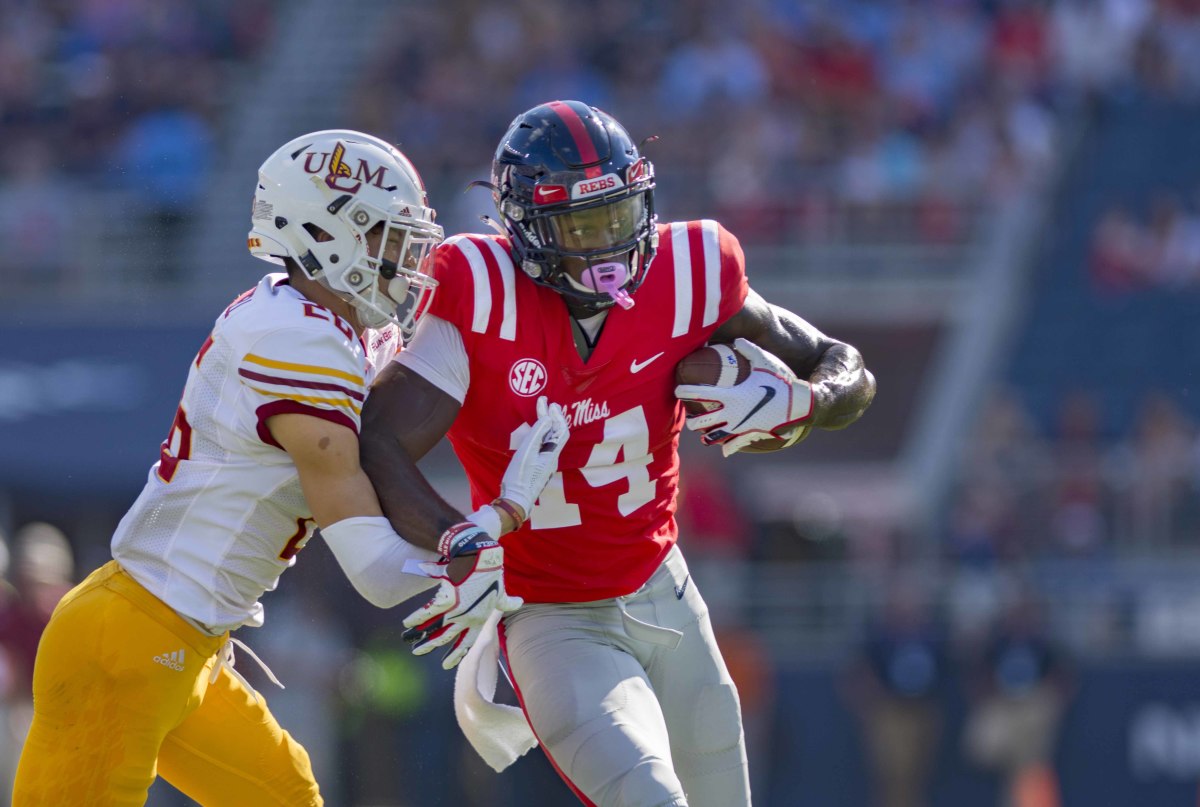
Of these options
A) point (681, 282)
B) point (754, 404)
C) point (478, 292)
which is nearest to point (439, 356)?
point (478, 292)

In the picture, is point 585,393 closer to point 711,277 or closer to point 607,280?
point 607,280

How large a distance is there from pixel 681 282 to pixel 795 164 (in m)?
7.92

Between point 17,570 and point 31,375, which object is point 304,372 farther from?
point 31,375

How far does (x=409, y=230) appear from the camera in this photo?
159 inches

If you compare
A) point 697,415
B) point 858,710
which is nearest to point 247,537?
point 697,415

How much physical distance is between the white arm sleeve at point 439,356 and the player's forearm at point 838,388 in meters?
0.82

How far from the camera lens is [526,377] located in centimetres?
408

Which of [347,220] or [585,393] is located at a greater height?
[347,220]

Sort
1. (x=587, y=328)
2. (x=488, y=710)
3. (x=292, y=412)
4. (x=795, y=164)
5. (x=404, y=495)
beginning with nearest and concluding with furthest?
1. (x=292, y=412)
2. (x=404, y=495)
3. (x=587, y=328)
4. (x=488, y=710)
5. (x=795, y=164)

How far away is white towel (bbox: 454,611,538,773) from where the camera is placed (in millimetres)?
4340

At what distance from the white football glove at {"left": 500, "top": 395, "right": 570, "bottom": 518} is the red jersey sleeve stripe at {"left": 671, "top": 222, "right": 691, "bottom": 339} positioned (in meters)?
0.39

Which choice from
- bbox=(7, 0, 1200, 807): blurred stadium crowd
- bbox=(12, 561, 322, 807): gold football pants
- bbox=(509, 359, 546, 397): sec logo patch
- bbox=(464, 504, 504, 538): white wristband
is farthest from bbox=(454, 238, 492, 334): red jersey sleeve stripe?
bbox=(7, 0, 1200, 807): blurred stadium crowd

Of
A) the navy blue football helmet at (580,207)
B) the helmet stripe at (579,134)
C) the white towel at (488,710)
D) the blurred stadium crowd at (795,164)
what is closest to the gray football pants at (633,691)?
the white towel at (488,710)

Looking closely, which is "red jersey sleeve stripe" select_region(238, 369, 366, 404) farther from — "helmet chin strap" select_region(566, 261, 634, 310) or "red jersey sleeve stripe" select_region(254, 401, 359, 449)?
"helmet chin strap" select_region(566, 261, 634, 310)
